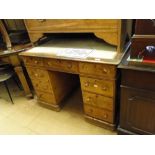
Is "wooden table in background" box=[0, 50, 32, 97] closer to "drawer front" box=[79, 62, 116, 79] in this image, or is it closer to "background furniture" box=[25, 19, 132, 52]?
"background furniture" box=[25, 19, 132, 52]

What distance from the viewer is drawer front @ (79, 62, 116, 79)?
45.6 inches

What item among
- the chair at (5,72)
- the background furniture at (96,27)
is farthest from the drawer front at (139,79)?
the chair at (5,72)

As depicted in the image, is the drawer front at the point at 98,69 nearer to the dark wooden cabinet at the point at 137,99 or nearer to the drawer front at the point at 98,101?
the dark wooden cabinet at the point at 137,99

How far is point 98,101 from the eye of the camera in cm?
140

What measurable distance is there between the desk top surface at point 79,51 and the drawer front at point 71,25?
7.1 inches

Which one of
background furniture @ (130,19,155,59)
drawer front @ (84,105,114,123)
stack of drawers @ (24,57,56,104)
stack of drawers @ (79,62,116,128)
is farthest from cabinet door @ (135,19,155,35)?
stack of drawers @ (24,57,56,104)

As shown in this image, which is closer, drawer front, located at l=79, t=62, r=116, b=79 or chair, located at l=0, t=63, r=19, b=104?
drawer front, located at l=79, t=62, r=116, b=79

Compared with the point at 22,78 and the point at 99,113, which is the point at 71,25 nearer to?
the point at 99,113

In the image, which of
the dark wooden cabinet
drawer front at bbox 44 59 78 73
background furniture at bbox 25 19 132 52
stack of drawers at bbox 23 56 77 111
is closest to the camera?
the dark wooden cabinet

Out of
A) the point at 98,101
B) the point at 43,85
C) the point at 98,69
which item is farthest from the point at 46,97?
the point at 98,69

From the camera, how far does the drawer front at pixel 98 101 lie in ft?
4.40

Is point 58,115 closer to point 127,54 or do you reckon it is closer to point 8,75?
point 8,75

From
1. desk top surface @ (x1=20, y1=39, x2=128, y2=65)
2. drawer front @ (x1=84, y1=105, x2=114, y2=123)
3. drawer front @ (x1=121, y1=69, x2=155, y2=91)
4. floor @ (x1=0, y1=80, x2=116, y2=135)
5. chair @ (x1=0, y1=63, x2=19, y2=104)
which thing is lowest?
floor @ (x1=0, y1=80, x2=116, y2=135)

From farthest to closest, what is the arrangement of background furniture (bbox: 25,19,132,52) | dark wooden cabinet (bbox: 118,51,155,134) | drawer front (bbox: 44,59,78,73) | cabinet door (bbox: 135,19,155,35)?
drawer front (bbox: 44,59,78,73) → background furniture (bbox: 25,19,132,52) → dark wooden cabinet (bbox: 118,51,155,134) → cabinet door (bbox: 135,19,155,35)
